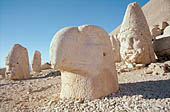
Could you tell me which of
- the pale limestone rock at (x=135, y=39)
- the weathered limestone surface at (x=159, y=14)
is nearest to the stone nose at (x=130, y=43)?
the pale limestone rock at (x=135, y=39)

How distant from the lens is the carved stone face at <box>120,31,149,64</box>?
5.13 m

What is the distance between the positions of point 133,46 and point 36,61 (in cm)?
954

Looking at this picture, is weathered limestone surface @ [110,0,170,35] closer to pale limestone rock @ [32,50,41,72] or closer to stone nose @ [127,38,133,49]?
stone nose @ [127,38,133,49]

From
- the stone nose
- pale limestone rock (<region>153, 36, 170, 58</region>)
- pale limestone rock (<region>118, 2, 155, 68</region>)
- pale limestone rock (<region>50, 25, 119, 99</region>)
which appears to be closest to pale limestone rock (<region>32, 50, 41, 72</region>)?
pale limestone rock (<region>118, 2, 155, 68</region>)

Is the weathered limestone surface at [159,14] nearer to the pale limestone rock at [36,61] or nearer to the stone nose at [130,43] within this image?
the stone nose at [130,43]

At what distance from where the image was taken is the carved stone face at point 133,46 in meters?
5.13

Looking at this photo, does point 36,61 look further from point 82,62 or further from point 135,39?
point 82,62


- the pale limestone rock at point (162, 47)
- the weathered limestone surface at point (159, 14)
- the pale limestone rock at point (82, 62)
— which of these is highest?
the weathered limestone surface at point (159, 14)

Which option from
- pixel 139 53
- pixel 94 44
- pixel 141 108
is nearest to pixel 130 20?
pixel 139 53

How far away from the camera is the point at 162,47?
5.71 m

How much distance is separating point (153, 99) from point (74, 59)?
1601 mm

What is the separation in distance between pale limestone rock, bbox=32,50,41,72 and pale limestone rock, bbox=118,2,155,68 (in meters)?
8.88

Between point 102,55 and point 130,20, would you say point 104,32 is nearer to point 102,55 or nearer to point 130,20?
point 102,55

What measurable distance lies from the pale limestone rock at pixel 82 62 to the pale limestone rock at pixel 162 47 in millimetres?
4562
